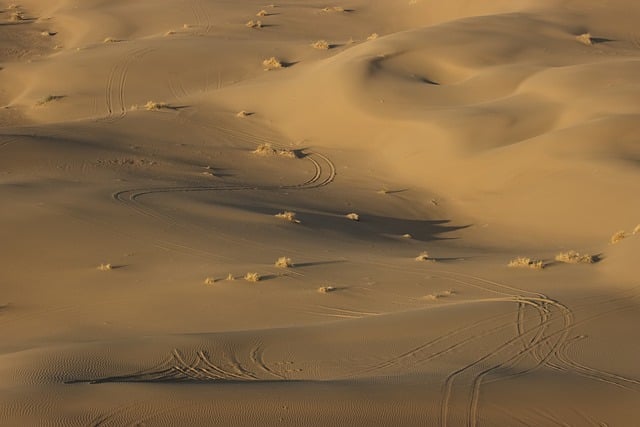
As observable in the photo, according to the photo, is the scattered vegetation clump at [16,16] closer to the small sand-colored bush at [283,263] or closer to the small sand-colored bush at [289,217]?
the small sand-colored bush at [289,217]

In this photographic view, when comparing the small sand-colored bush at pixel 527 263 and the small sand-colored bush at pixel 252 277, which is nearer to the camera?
the small sand-colored bush at pixel 252 277

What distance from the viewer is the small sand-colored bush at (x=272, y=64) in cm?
2936

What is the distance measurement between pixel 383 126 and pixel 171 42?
41.6 feet

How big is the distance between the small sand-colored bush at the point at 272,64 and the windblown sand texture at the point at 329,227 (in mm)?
103

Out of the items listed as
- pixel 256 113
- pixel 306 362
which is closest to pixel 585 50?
pixel 256 113

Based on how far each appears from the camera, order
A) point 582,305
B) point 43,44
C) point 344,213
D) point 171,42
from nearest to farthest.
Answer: point 582,305
point 344,213
point 171,42
point 43,44

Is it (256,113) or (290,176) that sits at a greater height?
(256,113)

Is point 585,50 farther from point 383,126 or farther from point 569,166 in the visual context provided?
point 569,166

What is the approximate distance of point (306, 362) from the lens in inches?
340

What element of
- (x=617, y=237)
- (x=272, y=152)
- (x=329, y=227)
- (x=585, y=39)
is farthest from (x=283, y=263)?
→ (x=585, y=39)

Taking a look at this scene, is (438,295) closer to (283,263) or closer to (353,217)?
(283,263)

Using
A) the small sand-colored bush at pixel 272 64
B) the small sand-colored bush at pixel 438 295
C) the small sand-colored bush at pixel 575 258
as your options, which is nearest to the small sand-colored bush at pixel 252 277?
the small sand-colored bush at pixel 438 295

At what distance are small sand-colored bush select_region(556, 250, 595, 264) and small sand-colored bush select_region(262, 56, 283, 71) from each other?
55.8 feet

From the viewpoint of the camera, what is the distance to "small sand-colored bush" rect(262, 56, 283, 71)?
29359 millimetres
